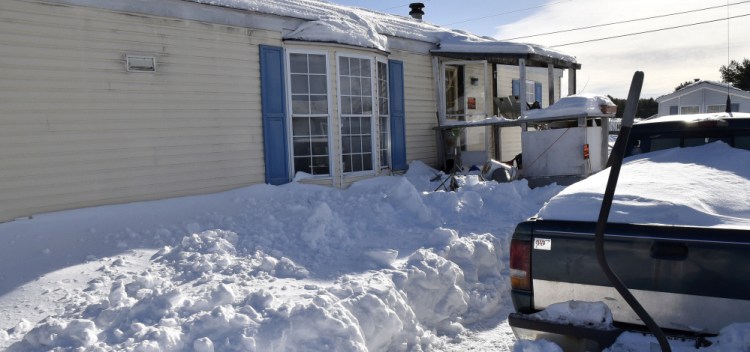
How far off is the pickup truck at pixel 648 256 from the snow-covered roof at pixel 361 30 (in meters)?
6.69

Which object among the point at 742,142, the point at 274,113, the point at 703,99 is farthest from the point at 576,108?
the point at 703,99

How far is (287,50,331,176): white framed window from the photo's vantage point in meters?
9.52

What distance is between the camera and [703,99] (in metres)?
32.1

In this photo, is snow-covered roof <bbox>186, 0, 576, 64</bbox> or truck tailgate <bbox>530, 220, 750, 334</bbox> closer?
truck tailgate <bbox>530, 220, 750, 334</bbox>

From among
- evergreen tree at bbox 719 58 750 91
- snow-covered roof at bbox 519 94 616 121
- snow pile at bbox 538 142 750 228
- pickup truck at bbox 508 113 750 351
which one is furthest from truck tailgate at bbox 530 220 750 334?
evergreen tree at bbox 719 58 750 91

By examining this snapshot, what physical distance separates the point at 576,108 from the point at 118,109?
8.40 meters

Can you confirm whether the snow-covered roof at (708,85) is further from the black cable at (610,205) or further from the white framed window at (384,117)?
the black cable at (610,205)

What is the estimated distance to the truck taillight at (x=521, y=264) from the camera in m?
3.28

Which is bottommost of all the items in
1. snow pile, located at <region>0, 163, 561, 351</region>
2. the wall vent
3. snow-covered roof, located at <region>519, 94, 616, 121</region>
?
snow pile, located at <region>0, 163, 561, 351</region>

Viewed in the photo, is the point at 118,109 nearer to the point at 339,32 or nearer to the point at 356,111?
the point at 339,32

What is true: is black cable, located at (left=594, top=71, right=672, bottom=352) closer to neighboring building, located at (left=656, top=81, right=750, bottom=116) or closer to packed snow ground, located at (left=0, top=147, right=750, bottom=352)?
packed snow ground, located at (left=0, top=147, right=750, bottom=352)


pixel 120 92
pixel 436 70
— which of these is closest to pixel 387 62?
pixel 436 70

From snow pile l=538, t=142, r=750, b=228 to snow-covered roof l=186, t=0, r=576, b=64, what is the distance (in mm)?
6540

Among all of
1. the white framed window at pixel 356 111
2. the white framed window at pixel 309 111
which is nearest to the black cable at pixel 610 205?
the white framed window at pixel 309 111
